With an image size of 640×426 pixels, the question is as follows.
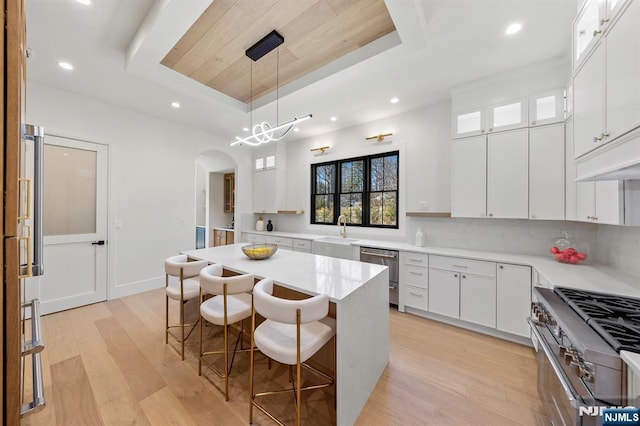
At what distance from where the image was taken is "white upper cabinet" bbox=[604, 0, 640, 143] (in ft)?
3.64

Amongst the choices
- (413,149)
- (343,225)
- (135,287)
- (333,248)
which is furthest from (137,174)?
(413,149)

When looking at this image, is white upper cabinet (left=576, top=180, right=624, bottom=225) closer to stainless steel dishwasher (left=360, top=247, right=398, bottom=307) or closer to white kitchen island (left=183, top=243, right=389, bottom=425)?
white kitchen island (left=183, top=243, right=389, bottom=425)

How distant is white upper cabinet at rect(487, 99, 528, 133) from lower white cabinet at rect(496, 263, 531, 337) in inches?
59.0

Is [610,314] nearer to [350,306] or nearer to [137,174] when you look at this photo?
[350,306]

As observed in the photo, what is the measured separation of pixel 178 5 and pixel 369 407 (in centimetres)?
315

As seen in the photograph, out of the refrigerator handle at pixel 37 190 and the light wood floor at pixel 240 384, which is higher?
the refrigerator handle at pixel 37 190

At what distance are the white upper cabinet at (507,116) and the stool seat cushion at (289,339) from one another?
2.76 m

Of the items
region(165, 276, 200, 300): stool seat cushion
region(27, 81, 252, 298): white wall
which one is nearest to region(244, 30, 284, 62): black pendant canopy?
region(165, 276, 200, 300): stool seat cushion

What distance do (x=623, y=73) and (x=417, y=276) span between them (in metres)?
2.45

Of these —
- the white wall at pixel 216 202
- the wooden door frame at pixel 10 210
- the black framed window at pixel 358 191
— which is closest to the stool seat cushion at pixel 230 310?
the wooden door frame at pixel 10 210

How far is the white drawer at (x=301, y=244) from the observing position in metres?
4.26

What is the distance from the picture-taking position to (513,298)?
247 centimetres

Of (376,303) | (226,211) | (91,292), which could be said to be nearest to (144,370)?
(376,303)

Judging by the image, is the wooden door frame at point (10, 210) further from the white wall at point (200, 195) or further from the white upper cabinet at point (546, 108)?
the white wall at point (200, 195)
